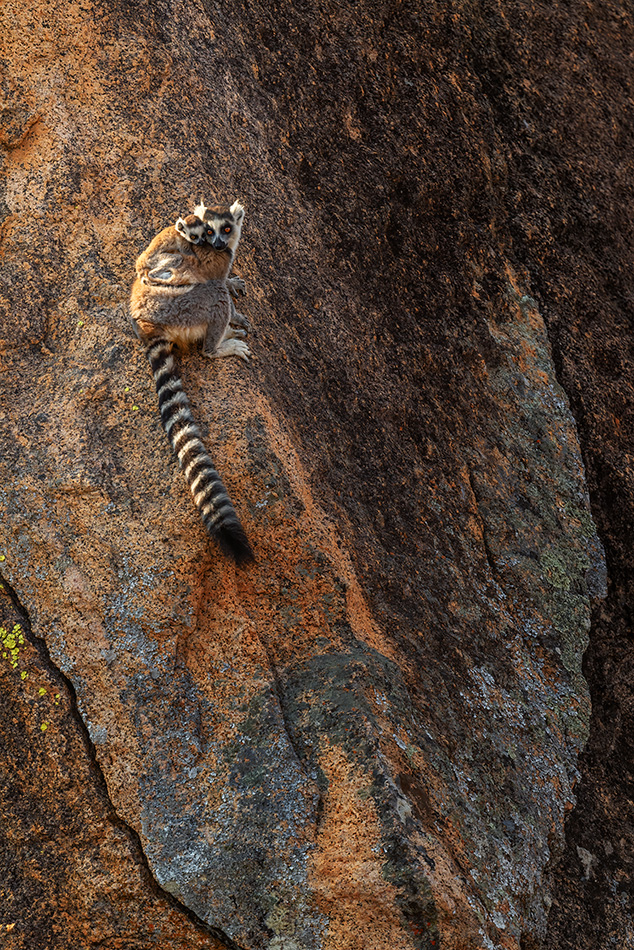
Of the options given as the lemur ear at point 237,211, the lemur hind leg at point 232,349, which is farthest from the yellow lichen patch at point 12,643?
the lemur ear at point 237,211

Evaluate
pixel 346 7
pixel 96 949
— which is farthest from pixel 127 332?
pixel 346 7

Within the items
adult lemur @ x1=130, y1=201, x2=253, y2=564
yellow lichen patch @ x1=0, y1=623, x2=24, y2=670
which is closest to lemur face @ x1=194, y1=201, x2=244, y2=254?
adult lemur @ x1=130, y1=201, x2=253, y2=564

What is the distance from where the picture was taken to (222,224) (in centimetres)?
502

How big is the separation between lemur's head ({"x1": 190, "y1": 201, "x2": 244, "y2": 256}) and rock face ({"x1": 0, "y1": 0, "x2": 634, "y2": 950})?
37cm

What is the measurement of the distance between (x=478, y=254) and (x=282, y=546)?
12.5ft

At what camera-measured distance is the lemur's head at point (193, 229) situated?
488 centimetres

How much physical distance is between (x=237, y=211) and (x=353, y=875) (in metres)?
3.94

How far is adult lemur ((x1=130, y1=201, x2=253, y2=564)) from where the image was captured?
14.8 ft

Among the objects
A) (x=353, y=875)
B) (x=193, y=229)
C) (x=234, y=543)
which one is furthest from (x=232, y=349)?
(x=353, y=875)

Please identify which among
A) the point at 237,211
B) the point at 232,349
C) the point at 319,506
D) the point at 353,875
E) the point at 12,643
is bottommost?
the point at 12,643

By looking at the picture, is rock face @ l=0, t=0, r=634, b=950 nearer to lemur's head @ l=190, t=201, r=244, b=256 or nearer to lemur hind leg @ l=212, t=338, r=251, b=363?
lemur hind leg @ l=212, t=338, r=251, b=363

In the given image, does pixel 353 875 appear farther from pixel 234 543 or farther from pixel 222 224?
pixel 222 224

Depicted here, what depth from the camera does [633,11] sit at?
902 centimetres

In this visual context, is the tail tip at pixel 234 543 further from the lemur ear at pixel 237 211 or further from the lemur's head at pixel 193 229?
the lemur ear at pixel 237 211
